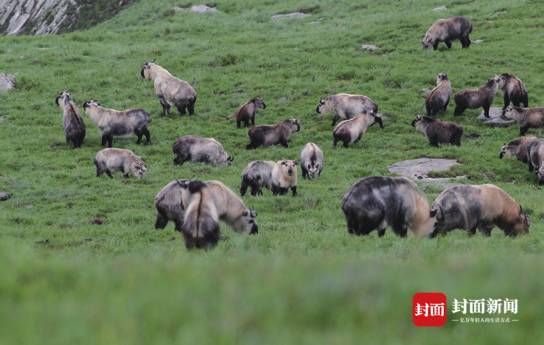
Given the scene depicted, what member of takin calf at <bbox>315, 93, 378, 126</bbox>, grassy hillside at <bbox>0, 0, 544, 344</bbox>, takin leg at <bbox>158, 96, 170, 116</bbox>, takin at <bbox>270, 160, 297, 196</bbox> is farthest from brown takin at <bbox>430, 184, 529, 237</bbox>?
takin leg at <bbox>158, 96, 170, 116</bbox>

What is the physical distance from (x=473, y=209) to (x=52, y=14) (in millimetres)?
56667

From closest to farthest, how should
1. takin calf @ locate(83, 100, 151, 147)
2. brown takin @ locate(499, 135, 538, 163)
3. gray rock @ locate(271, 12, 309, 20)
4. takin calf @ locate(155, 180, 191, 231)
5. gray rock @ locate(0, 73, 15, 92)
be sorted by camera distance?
takin calf @ locate(155, 180, 191, 231) → brown takin @ locate(499, 135, 538, 163) → takin calf @ locate(83, 100, 151, 147) → gray rock @ locate(0, 73, 15, 92) → gray rock @ locate(271, 12, 309, 20)

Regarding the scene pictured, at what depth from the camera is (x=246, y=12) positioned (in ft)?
162

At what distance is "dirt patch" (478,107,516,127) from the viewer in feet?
87.4

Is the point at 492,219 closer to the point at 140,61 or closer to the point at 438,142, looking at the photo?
the point at 438,142

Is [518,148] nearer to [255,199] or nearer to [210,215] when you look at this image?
[255,199]

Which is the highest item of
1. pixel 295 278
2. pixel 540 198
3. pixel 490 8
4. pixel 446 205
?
pixel 490 8

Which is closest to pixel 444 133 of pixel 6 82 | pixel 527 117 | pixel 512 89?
pixel 527 117

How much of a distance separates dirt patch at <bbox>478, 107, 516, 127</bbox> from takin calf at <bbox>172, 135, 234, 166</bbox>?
955cm

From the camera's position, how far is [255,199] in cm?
Answer: 1880

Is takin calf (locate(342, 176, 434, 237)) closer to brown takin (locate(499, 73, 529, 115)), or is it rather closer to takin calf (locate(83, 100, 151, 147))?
takin calf (locate(83, 100, 151, 147))

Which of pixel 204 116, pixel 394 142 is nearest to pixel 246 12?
pixel 204 116

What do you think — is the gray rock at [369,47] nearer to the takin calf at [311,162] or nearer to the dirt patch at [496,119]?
the dirt patch at [496,119]

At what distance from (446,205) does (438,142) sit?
11.6 meters
